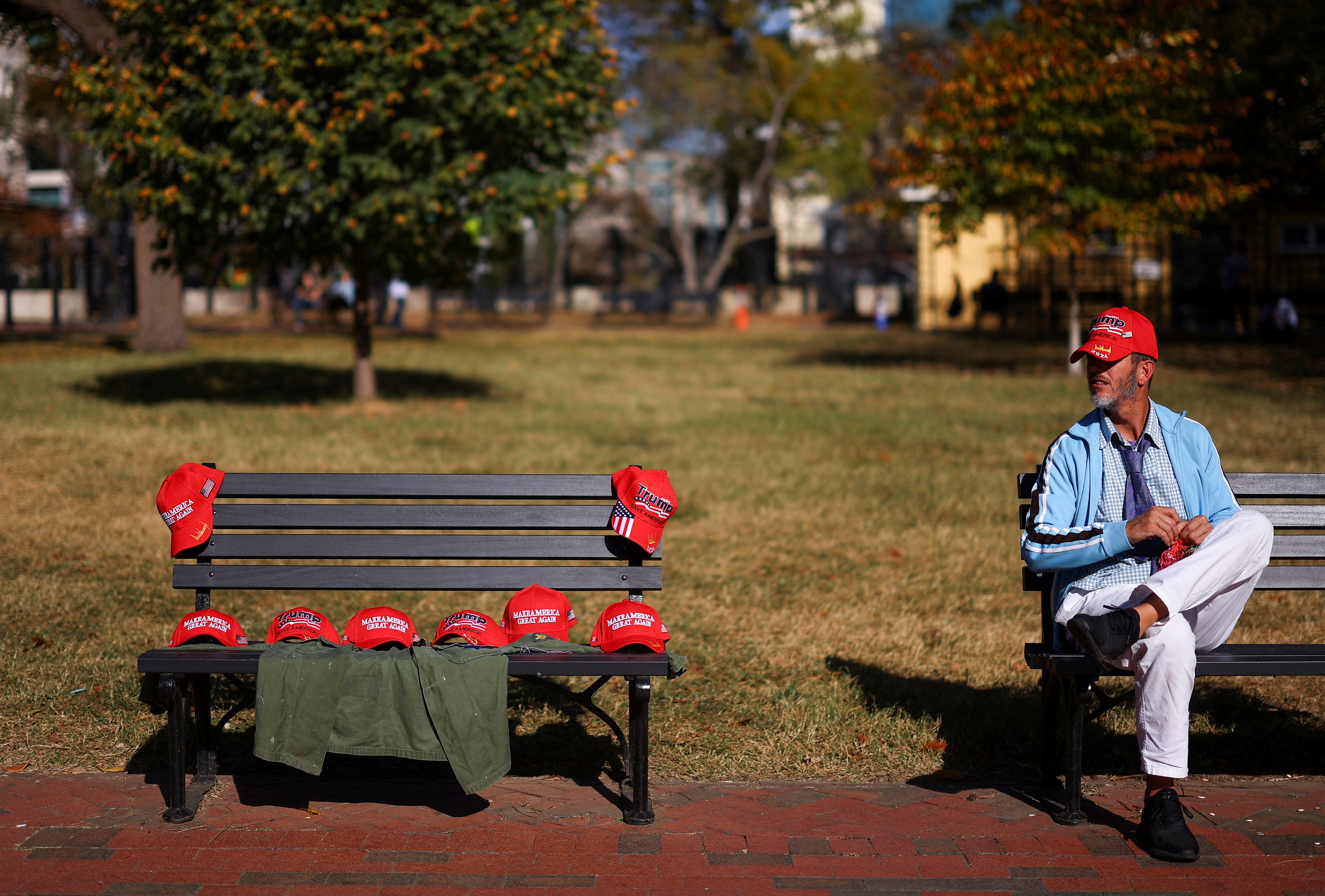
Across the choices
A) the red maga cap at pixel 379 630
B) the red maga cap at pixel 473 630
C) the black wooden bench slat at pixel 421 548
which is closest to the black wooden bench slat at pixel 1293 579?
the black wooden bench slat at pixel 421 548

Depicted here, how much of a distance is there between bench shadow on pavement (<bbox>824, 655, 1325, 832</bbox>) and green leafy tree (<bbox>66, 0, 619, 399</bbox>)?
9.51m

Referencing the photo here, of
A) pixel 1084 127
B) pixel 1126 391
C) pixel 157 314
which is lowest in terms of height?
pixel 1126 391

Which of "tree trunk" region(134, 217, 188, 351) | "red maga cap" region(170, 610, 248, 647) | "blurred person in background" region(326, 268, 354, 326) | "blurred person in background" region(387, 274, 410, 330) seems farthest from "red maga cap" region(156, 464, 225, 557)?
"blurred person in background" region(326, 268, 354, 326)

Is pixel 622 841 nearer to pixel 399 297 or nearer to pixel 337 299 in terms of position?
pixel 399 297

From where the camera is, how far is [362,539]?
4.51 meters

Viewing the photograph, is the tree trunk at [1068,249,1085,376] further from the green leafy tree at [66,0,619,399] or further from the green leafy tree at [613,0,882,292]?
the green leafy tree at [613,0,882,292]

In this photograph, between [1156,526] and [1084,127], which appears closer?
[1156,526]

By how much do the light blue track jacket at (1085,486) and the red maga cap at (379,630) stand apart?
6.84 ft

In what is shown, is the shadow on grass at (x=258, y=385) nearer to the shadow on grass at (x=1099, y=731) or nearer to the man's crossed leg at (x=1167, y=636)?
the shadow on grass at (x=1099, y=731)

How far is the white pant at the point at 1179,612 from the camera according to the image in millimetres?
3818

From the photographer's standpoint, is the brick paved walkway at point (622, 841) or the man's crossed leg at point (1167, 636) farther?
the man's crossed leg at point (1167, 636)

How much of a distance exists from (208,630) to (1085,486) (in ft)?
→ 9.74

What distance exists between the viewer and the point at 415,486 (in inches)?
178

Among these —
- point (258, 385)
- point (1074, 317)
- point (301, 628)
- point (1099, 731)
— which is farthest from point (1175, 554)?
point (1074, 317)
